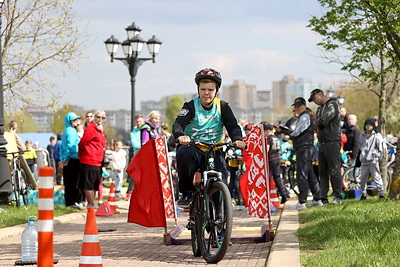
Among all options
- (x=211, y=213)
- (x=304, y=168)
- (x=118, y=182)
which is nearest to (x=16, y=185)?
(x=304, y=168)

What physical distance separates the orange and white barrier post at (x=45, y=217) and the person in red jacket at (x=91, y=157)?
380 inches

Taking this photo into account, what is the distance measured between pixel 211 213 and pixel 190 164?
763 millimetres

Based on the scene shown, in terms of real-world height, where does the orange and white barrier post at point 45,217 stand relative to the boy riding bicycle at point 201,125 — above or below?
below

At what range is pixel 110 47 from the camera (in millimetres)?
25469

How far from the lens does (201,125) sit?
9.34 m

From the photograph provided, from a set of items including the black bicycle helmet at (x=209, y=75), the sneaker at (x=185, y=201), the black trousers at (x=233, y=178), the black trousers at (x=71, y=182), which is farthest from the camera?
the black trousers at (x=233, y=178)

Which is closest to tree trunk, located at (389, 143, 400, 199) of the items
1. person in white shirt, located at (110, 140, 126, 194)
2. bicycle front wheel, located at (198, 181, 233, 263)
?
bicycle front wheel, located at (198, 181, 233, 263)

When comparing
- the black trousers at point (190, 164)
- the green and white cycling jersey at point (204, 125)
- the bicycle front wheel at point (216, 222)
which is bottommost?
the bicycle front wheel at point (216, 222)

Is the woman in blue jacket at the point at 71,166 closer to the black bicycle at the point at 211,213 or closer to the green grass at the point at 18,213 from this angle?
the green grass at the point at 18,213

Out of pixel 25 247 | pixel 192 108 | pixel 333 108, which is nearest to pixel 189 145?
pixel 192 108

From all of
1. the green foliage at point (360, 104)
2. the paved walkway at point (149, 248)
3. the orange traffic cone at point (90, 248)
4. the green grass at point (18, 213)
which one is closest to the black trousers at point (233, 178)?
the green grass at point (18, 213)

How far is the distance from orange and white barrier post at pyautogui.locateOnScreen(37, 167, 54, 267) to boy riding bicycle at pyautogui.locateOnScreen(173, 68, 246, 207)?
3125mm

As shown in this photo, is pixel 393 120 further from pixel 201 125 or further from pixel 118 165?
pixel 201 125

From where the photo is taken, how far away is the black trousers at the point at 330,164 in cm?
1496
